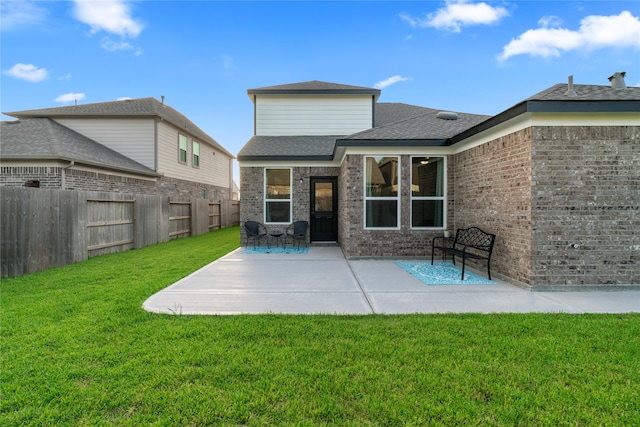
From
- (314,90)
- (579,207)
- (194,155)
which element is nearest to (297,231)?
(314,90)

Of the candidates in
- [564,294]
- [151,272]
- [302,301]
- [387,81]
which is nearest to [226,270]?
[151,272]

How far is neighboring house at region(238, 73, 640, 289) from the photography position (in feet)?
16.9

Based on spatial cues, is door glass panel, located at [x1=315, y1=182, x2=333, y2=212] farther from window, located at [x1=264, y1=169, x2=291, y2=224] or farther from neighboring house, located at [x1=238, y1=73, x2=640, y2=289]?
window, located at [x1=264, y1=169, x2=291, y2=224]

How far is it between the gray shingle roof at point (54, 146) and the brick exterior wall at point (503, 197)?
39.5 ft

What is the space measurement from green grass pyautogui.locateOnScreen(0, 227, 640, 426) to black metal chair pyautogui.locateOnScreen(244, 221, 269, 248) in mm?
6108

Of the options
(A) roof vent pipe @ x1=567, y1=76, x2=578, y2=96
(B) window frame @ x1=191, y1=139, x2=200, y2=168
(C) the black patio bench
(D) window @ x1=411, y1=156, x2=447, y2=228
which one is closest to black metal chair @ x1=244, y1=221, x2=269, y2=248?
(D) window @ x1=411, y1=156, x2=447, y2=228

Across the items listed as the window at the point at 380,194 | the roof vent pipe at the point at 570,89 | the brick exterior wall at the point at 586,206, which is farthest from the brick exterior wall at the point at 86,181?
the roof vent pipe at the point at 570,89

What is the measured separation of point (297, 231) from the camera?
1054 cm

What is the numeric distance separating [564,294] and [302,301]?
4453mm

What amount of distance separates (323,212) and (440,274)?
214 inches

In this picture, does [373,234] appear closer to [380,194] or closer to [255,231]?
[380,194]

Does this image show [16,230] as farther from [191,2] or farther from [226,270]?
[191,2]

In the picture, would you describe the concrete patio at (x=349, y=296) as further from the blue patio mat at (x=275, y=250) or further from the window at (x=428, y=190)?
the blue patio mat at (x=275, y=250)

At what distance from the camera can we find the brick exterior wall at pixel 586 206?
5.15 meters
